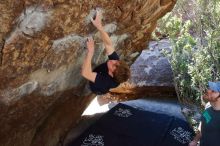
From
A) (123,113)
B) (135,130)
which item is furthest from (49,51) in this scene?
(123,113)

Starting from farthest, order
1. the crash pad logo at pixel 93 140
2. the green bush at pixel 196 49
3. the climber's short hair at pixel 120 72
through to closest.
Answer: the green bush at pixel 196 49 → the crash pad logo at pixel 93 140 → the climber's short hair at pixel 120 72

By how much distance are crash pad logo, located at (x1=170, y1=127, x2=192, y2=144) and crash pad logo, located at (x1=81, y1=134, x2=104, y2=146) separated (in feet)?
4.15

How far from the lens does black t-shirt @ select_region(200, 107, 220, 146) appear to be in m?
4.66

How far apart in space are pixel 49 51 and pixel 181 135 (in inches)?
136

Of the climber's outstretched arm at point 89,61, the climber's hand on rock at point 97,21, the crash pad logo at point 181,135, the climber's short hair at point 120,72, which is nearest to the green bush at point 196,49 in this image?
the crash pad logo at point 181,135

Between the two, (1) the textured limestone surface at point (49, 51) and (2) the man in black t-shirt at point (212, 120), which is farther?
(2) the man in black t-shirt at point (212, 120)

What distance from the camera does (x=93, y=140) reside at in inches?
272

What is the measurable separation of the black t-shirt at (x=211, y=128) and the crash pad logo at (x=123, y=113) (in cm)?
301

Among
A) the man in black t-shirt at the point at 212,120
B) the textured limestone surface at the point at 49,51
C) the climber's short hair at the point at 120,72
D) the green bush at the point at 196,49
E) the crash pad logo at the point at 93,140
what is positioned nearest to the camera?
the textured limestone surface at the point at 49,51

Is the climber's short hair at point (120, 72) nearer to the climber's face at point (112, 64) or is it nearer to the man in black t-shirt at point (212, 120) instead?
the climber's face at point (112, 64)

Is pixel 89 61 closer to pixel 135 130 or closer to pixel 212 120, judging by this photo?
pixel 212 120

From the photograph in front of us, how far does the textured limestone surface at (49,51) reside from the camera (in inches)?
161

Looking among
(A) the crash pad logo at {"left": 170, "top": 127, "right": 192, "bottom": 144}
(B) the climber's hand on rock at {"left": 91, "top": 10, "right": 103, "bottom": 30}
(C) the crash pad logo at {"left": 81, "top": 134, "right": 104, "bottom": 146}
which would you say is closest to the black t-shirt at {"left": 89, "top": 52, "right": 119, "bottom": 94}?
(B) the climber's hand on rock at {"left": 91, "top": 10, "right": 103, "bottom": 30}

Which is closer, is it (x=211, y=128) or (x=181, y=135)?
(x=211, y=128)
